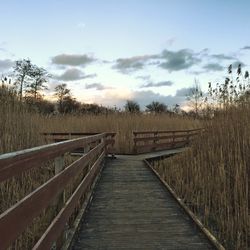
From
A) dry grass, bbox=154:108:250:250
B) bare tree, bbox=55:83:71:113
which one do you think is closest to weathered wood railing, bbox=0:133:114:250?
dry grass, bbox=154:108:250:250

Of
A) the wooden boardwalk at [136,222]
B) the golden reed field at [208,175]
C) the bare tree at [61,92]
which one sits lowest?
the wooden boardwalk at [136,222]

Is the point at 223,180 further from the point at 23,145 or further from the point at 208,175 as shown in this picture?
the point at 23,145

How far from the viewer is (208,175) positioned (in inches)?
289

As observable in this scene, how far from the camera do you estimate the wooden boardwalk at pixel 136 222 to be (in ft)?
14.1

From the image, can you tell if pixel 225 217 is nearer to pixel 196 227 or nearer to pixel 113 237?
pixel 196 227

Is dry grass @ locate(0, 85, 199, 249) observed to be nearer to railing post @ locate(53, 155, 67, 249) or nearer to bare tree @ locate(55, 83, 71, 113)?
railing post @ locate(53, 155, 67, 249)

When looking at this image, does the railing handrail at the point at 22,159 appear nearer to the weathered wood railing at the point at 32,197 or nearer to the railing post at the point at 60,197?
the weathered wood railing at the point at 32,197

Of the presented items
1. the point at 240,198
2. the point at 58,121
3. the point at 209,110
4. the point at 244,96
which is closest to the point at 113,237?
the point at 240,198

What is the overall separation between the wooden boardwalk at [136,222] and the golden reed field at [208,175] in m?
0.38

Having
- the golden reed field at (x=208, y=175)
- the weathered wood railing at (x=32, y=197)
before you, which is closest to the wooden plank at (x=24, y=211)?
the weathered wood railing at (x=32, y=197)

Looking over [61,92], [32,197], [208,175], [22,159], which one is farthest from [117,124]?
[61,92]

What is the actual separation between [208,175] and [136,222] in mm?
2574

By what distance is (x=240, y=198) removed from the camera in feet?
18.5

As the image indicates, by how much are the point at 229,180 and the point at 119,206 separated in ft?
6.08
